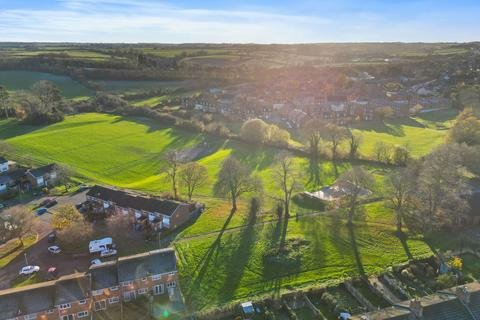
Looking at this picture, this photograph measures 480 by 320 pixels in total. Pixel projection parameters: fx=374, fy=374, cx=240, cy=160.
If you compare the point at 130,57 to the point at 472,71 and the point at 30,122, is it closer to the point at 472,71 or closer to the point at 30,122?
the point at 30,122

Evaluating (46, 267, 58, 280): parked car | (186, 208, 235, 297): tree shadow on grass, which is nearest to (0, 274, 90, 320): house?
(46, 267, 58, 280): parked car

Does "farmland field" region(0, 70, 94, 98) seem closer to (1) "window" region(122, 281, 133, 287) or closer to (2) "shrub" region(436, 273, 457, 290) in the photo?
(1) "window" region(122, 281, 133, 287)

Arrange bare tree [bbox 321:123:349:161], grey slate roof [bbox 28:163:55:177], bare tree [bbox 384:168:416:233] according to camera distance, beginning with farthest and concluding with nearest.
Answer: bare tree [bbox 321:123:349:161]
grey slate roof [bbox 28:163:55:177]
bare tree [bbox 384:168:416:233]

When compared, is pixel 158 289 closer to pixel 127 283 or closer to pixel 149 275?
pixel 149 275

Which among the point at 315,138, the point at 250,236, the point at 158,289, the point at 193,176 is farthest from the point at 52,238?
the point at 315,138

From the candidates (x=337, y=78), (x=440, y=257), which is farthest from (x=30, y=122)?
(x=337, y=78)

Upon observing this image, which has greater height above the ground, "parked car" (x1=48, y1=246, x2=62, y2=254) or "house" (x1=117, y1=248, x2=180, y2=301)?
"house" (x1=117, y1=248, x2=180, y2=301)
